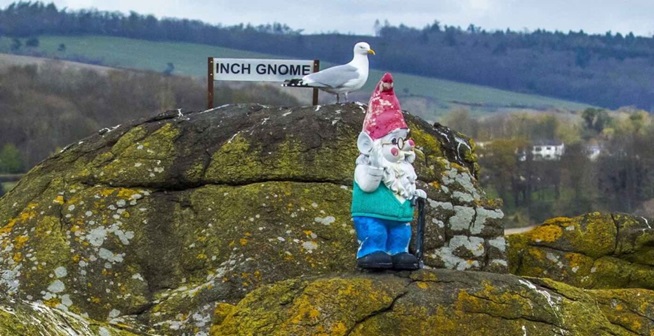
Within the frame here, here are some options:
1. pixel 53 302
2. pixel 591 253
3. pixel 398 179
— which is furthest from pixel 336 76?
pixel 398 179

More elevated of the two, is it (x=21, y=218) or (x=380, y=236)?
(x=380, y=236)

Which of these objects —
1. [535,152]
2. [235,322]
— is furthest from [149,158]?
[535,152]

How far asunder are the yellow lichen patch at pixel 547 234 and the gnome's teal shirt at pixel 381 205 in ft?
20.7

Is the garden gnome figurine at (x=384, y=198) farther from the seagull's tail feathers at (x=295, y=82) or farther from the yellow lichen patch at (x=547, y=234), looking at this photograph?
the yellow lichen patch at (x=547, y=234)

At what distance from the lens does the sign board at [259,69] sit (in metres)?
21.8

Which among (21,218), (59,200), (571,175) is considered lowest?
(571,175)

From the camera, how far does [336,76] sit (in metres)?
20.3

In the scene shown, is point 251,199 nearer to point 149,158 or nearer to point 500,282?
point 149,158

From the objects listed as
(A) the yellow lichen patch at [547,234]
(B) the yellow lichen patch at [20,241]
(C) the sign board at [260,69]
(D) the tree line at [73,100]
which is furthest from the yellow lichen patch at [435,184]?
(D) the tree line at [73,100]

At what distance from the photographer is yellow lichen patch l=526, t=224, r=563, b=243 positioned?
21.1m

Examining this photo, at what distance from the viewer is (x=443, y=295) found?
14461mm

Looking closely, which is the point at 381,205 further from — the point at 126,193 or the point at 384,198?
the point at 126,193

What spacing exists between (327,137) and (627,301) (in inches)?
198

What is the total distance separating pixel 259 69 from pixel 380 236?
719cm
